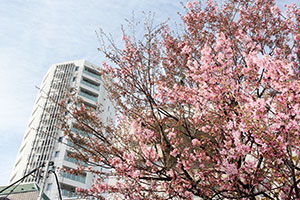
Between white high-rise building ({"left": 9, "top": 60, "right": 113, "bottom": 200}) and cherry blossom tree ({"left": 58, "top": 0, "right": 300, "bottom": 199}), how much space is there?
1678 cm

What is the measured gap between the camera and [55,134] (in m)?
32.0

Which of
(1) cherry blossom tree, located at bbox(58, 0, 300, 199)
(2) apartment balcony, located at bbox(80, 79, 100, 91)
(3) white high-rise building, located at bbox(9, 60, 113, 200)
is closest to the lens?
(1) cherry blossom tree, located at bbox(58, 0, 300, 199)

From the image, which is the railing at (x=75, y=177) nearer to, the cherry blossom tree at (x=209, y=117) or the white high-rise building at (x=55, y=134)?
the white high-rise building at (x=55, y=134)

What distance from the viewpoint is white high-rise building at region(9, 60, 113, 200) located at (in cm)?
2891

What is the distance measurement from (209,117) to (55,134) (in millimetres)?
30331

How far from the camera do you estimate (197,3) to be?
Answer: 7.50 metres

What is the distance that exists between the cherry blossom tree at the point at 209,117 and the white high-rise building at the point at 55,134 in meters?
16.8

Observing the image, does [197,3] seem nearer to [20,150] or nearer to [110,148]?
[110,148]

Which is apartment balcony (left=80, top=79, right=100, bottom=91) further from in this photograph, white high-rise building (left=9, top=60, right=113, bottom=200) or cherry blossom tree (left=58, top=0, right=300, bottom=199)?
cherry blossom tree (left=58, top=0, right=300, bottom=199)

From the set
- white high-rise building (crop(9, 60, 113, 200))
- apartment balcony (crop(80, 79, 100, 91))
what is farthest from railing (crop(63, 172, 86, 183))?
apartment balcony (crop(80, 79, 100, 91))

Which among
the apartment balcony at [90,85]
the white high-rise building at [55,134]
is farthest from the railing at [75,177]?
the apartment balcony at [90,85]

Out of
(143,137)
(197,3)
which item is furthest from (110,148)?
(197,3)

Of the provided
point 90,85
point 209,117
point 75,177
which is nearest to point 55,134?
point 75,177

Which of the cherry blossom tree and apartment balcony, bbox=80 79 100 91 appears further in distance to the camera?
apartment balcony, bbox=80 79 100 91
